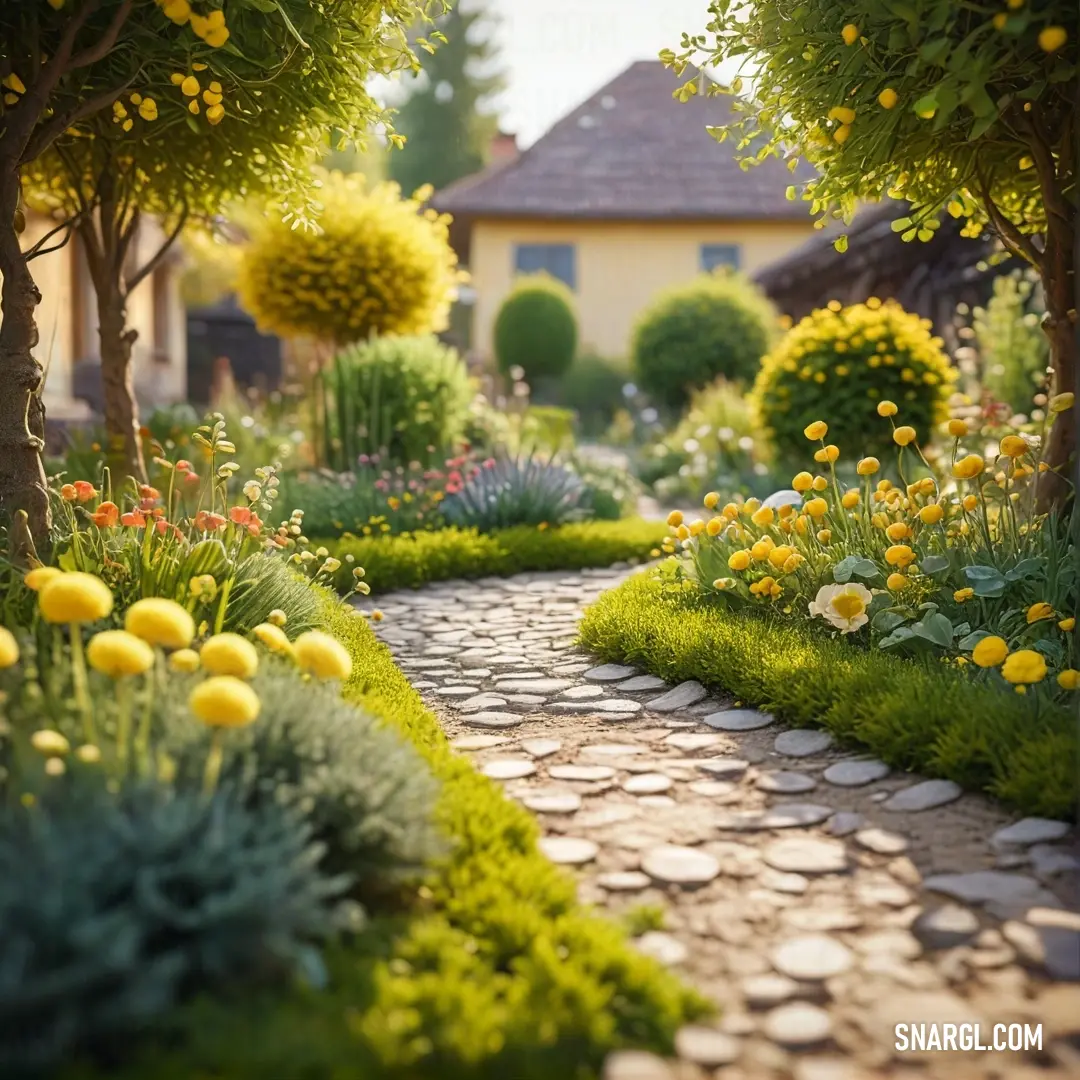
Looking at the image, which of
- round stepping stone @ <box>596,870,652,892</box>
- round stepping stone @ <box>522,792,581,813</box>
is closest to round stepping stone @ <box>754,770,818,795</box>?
round stepping stone @ <box>522,792,581,813</box>

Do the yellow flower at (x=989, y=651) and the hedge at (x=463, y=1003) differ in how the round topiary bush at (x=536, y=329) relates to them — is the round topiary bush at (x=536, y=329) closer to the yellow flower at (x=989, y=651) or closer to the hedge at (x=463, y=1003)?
the yellow flower at (x=989, y=651)

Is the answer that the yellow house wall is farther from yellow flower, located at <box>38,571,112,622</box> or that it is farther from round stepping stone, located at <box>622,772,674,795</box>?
yellow flower, located at <box>38,571,112,622</box>

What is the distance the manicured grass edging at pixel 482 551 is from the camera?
657 centimetres

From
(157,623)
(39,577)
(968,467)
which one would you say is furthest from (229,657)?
(968,467)

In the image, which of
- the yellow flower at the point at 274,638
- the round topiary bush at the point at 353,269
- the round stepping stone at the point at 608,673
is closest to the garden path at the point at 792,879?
the round stepping stone at the point at 608,673

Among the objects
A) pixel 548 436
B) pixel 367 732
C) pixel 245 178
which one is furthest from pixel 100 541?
pixel 548 436

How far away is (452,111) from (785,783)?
34.8 meters

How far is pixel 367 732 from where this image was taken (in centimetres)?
264

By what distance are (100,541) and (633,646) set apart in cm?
213

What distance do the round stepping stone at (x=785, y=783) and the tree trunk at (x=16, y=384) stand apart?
265 cm

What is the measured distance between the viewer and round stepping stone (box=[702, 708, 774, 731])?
12.1 feet

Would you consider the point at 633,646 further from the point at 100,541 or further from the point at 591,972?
the point at 591,972

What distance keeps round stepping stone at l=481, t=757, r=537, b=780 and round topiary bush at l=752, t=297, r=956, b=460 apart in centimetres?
635

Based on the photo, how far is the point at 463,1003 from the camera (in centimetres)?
191
